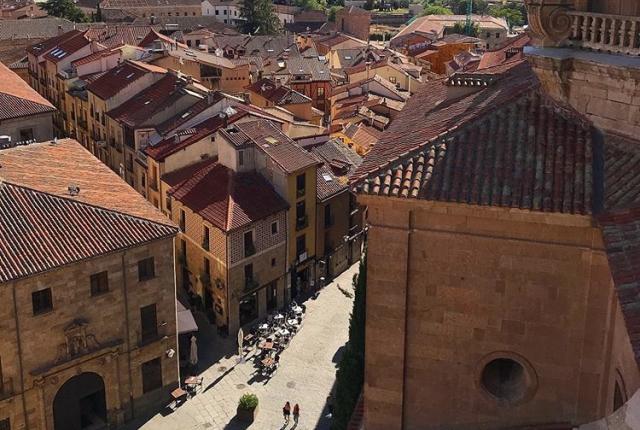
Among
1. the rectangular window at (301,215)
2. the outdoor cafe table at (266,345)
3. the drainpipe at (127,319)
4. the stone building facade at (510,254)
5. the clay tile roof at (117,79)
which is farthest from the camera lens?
the clay tile roof at (117,79)

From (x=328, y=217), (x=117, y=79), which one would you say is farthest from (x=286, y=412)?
(x=117, y=79)

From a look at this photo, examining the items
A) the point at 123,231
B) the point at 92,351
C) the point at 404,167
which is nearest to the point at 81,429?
the point at 92,351

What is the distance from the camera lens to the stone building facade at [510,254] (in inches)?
582

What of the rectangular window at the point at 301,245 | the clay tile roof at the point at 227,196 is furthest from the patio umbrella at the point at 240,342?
the rectangular window at the point at 301,245

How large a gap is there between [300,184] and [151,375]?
14957mm

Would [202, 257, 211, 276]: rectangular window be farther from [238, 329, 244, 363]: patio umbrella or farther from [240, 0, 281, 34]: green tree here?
[240, 0, 281, 34]: green tree

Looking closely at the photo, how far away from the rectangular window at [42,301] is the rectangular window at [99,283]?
6.23ft

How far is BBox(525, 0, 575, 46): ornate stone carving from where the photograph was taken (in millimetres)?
15664

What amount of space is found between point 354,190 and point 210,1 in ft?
533

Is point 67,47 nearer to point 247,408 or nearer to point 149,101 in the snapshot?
point 149,101

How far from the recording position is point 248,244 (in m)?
43.2

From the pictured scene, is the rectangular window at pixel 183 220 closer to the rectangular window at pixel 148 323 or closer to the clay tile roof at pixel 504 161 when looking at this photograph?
the rectangular window at pixel 148 323

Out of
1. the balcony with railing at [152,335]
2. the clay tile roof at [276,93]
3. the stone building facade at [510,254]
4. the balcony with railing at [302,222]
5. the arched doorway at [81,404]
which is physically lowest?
the arched doorway at [81,404]

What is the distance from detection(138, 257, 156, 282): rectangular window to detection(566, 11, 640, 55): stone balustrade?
914 inches
